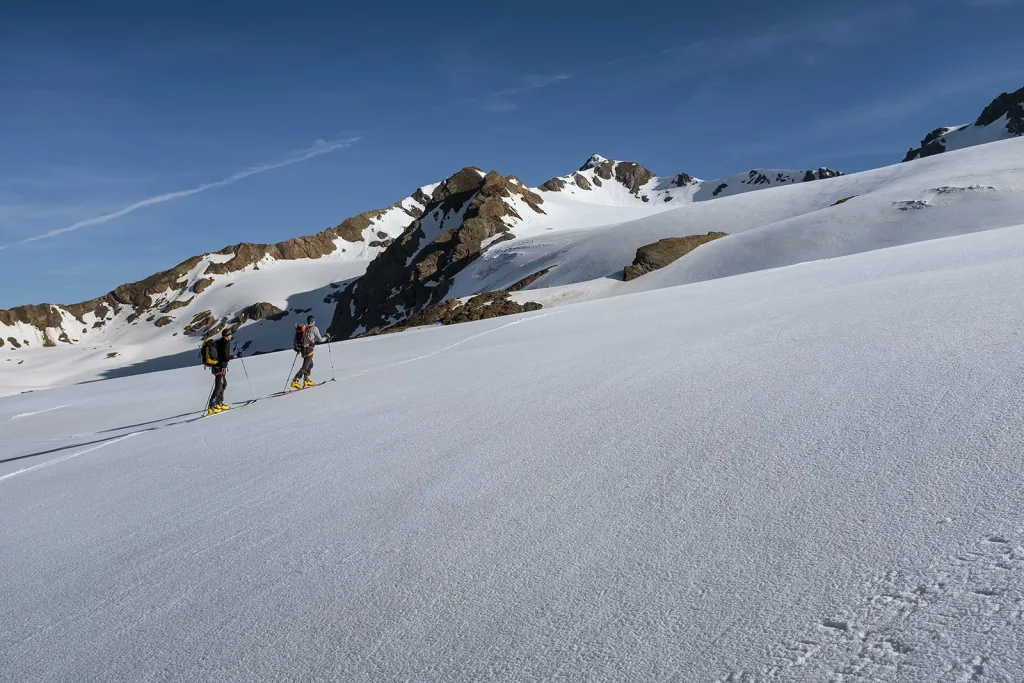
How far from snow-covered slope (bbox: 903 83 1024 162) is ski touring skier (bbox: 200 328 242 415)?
207 metres

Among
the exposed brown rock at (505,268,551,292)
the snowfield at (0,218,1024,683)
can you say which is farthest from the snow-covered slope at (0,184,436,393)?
the snowfield at (0,218,1024,683)

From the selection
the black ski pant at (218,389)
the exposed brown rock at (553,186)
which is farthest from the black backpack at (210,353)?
the exposed brown rock at (553,186)

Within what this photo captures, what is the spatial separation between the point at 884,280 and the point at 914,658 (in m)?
12.8

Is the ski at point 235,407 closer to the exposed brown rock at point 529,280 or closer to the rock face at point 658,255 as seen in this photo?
the rock face at point 658,255

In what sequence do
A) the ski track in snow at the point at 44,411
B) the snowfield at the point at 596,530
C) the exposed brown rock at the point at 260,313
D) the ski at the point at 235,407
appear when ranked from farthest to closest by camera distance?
the exposed brown rock at the point at 260,313
the ski track in snow at the point at 44,411
the ski at the point at 235,407
the snowfield at the point at 596,530

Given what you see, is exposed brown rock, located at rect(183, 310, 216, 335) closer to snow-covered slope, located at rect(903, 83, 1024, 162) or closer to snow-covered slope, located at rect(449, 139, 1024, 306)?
snow-covered slope, located at rect(449, 139, 1024, 306)

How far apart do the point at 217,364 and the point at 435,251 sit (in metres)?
81.7

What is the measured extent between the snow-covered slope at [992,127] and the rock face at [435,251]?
133 m

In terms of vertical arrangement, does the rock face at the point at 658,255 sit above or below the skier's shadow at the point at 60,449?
above

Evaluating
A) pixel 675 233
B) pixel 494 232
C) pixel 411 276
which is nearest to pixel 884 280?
pixel 675 233

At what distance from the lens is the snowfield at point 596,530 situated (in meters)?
3.13

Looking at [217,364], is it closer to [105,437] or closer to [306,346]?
[306,346]

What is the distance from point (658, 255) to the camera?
44531 millimetres

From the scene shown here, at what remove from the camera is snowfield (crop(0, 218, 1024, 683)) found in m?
3.13
